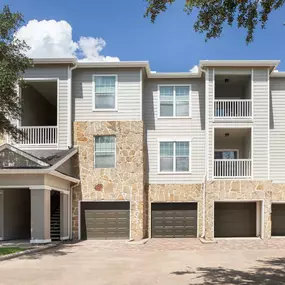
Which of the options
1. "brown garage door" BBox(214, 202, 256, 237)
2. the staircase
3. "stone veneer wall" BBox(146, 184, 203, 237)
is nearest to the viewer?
the staircase

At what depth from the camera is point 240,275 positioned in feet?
33.8

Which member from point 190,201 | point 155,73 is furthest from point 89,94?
point 190,201

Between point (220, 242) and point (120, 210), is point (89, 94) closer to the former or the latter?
point (120, 210)

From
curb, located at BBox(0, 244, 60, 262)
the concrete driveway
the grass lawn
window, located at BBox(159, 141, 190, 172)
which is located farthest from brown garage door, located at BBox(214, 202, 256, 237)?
the grass lawn

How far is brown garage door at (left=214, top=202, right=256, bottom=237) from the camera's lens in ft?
69.6

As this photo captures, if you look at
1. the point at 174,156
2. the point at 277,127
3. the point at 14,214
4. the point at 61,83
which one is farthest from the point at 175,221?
the point at 61,83

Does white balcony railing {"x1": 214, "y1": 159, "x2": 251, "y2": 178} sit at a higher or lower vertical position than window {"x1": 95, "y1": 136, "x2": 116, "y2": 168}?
lower

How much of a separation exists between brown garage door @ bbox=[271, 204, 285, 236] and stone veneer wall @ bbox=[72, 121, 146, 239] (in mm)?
7693

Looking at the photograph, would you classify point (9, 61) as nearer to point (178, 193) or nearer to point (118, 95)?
point (118, 95)

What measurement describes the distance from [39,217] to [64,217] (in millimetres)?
2941

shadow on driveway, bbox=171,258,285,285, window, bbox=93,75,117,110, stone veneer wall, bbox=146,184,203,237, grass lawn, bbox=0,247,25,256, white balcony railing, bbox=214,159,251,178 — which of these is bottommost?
grass lawn, bbox=0,247,25,256

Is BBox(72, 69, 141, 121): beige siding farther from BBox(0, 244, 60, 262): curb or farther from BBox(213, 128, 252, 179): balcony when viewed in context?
BBox(0, 244, 60, 262): curb

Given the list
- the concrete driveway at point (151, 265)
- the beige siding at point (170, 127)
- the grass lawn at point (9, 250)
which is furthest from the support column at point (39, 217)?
the beige siding at point (170, 127)

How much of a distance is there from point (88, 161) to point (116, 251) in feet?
19.4
